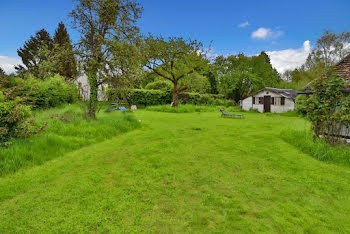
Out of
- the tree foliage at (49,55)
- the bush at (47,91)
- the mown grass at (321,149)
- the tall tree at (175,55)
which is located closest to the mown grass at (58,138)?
the bush at (47,91)

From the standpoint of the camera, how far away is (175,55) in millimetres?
20859

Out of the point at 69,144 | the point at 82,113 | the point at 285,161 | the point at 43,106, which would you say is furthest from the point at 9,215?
the point at 43,106

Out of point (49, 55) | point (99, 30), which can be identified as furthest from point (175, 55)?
point (49, 55)

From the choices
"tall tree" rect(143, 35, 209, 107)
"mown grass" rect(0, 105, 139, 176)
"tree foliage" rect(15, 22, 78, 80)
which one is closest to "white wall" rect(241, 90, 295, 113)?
"tall tree" rect(143, 35, 209, 107)

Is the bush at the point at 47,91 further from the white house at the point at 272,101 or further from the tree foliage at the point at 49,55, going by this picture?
the white house at the point at 272,101

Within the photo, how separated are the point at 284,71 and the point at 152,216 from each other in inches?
2345

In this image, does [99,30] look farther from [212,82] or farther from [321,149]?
[212,82]

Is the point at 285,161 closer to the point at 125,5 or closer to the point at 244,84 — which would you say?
the point at 125,5

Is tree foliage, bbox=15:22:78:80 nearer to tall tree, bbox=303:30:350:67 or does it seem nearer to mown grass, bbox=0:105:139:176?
mown grass, bbox=0:105:139:176

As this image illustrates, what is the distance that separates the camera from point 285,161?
16.4ft

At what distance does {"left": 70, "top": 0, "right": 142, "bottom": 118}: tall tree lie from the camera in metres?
9.10

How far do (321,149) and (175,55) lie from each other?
18.1 metres

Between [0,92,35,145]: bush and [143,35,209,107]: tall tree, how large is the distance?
1610 cm

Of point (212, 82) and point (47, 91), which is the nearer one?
point (47, 91)
